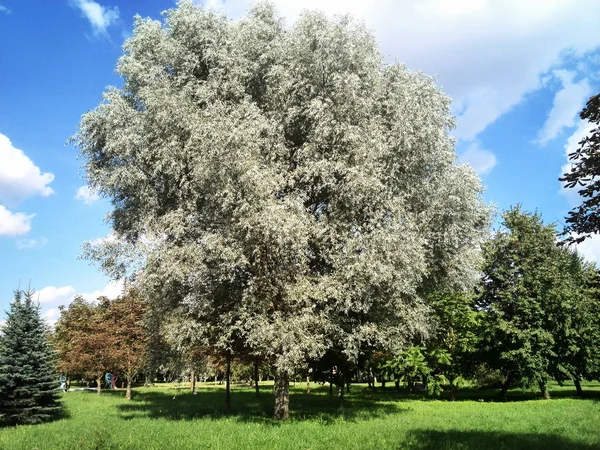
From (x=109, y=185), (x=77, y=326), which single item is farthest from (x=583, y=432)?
(x=77, y=326)

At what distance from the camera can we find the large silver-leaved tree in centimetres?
1897

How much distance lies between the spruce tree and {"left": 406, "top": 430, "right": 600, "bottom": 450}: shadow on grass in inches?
720

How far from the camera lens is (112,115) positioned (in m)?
23.3

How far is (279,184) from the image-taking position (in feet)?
63.9

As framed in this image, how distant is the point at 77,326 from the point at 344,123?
57946 mm

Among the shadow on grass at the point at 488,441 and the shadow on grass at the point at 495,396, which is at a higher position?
the shadow on grass at the point at 488,441

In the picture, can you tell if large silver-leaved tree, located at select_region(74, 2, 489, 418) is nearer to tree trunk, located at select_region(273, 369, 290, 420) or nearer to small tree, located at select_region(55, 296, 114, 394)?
tree trunk, located at select_region(273, 369, 290, 420)

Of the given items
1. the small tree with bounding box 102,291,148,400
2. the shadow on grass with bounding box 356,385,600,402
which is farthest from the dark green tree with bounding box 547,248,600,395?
the small tree with bounding box 102,291,148,400

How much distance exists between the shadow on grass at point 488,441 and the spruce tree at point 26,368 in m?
18.3

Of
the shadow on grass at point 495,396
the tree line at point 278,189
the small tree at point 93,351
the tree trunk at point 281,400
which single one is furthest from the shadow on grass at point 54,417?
the shadow on grass at point 495,396

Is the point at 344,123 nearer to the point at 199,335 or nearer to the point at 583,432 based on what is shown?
the point at 199,335

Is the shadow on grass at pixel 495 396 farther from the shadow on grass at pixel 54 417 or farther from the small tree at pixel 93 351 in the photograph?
the small tree at pixel 93 351

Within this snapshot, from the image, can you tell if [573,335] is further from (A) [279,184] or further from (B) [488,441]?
(A) [279,184]

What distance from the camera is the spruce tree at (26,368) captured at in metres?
22.1
